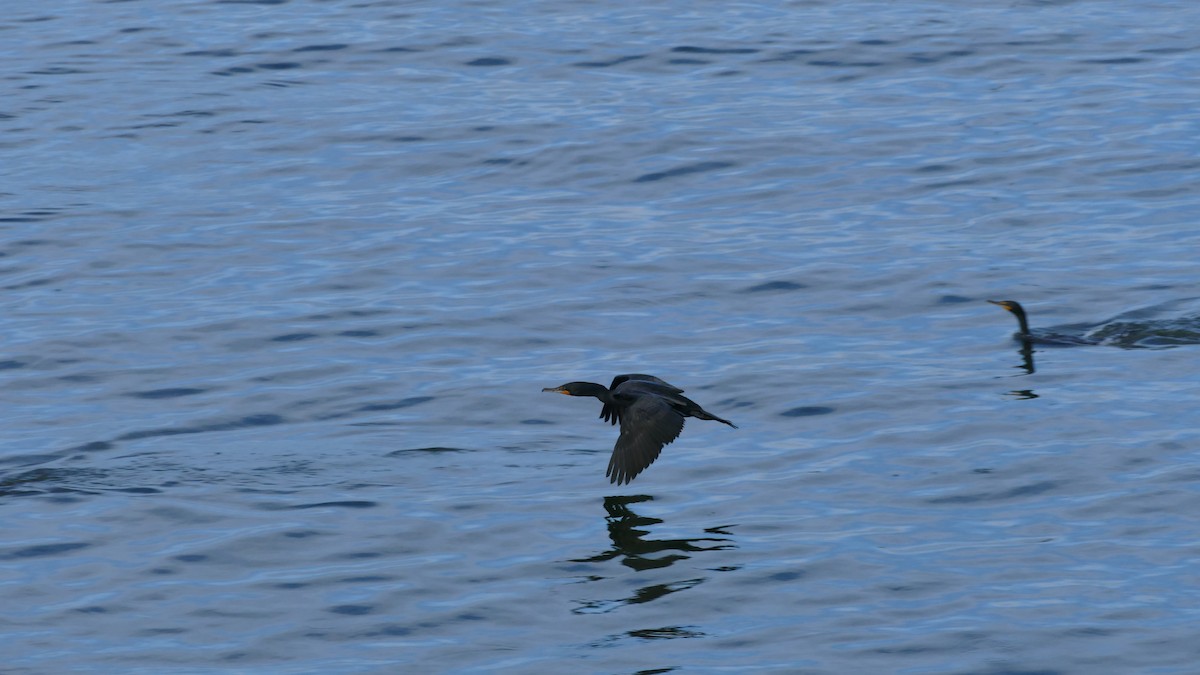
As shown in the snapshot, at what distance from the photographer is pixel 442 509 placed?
36.2 ft

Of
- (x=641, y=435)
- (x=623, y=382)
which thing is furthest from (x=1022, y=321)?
(x=641, y=435)

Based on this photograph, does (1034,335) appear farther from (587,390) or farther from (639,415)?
(639,415)

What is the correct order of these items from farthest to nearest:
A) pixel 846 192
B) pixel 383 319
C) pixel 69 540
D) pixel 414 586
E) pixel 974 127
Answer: pixel 974 127
pixel 846 192
pixel 383 319
pixel 69 540
pixel 414 586

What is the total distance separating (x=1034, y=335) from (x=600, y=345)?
11.1 feet

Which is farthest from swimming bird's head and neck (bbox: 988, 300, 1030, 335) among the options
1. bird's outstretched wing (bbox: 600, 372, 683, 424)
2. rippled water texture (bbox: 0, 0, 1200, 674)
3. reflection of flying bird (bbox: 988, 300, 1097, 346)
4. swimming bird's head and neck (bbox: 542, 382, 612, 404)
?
swimming bird's head and neck (bbox: 542, 382, 612, 404)

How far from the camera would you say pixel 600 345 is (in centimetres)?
1448

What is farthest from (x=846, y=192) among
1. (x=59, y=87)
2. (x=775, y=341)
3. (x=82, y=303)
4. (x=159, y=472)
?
(x=59, y=87)

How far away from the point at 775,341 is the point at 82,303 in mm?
6172

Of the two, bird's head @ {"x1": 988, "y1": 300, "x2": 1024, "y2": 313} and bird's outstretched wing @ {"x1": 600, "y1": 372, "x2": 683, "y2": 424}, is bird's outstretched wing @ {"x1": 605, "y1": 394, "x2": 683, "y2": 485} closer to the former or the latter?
bird's outstretched wing @ {"x1": 600, "y1": 372, "x2": 683, "y2": 424}

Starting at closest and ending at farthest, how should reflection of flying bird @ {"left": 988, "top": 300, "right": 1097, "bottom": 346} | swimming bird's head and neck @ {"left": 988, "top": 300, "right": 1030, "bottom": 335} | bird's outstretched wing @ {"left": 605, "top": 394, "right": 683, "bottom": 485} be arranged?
bird's outstretched wing @ {"left": 605, "top": 394, "right": 683, "bottom": 485}
reflection of flying bird @ {"left": 988, "top": 300, "right": 1097, "bottom": 346}
swimming bird's head and neck @ {"left": 988, "top": 300, "right": 1030, "bottom": 335}

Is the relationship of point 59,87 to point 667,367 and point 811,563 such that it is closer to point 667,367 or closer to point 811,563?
point 667,367

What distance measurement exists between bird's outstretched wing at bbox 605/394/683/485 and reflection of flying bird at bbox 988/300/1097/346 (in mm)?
4034

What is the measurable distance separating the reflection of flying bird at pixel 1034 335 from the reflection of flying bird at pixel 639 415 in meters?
3.77

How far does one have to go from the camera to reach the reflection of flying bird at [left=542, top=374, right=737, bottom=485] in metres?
10.8
